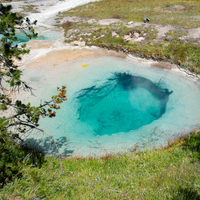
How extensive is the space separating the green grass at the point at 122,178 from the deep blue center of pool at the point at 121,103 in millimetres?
2238

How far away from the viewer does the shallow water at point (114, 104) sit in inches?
245

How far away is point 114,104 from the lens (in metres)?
8.50

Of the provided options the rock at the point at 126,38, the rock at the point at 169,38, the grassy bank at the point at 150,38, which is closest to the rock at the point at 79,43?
the grassy bank at the point at 150,38

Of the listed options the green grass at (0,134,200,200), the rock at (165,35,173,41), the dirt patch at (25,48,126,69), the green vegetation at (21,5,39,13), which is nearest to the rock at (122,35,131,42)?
the dirt patch at (25,48,126,69)

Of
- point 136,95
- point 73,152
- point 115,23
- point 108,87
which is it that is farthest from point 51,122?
point 115,23

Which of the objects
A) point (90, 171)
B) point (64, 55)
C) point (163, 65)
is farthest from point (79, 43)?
point (90, 171)

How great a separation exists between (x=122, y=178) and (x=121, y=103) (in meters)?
4.86

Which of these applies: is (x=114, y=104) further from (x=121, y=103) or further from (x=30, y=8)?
(x=30, y=8)

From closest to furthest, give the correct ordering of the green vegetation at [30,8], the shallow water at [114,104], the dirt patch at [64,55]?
the shallow water at [114,104] < the dirt patch at [64,55] < the green vegetation at [30,8]

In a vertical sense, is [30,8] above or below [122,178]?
above

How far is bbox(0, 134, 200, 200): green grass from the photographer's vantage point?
11.0 feet

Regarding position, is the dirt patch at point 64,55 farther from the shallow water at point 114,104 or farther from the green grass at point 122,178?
the green grass at point 122,178

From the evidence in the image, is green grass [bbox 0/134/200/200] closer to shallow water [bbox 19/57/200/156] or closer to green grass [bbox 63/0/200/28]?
shallow water [bbox 19/57/200/156]

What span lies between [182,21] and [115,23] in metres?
5.94
